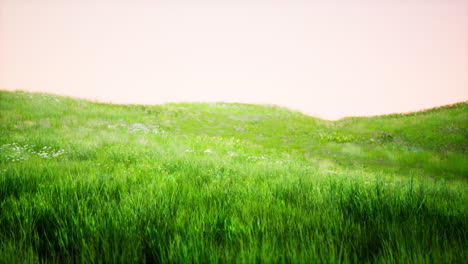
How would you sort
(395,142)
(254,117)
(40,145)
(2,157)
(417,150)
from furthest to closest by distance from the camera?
1. (254,117)
2. (395,142)
3. (417,150)
4. (40,145)
5. (2,157)

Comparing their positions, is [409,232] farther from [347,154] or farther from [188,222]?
[347,154]

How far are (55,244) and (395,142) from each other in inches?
758

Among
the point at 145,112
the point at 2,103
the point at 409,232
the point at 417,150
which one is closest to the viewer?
the point at 409,232

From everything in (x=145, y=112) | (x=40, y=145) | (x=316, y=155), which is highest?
(x=145, y=112)

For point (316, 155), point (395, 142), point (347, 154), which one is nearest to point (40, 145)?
point (316, 155)

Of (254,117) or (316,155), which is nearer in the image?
(316,155)

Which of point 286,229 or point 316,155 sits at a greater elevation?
point 286,229

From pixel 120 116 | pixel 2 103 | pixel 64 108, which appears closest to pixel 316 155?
pixel 120 116

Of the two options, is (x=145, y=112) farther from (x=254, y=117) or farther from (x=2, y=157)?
(x=2, y=157)

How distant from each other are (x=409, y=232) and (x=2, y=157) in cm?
806

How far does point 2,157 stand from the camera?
17.3ft

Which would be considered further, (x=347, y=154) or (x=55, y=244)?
(x=347, y=154)

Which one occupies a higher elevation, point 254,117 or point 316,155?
point 254,117

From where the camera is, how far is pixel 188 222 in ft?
5.56
